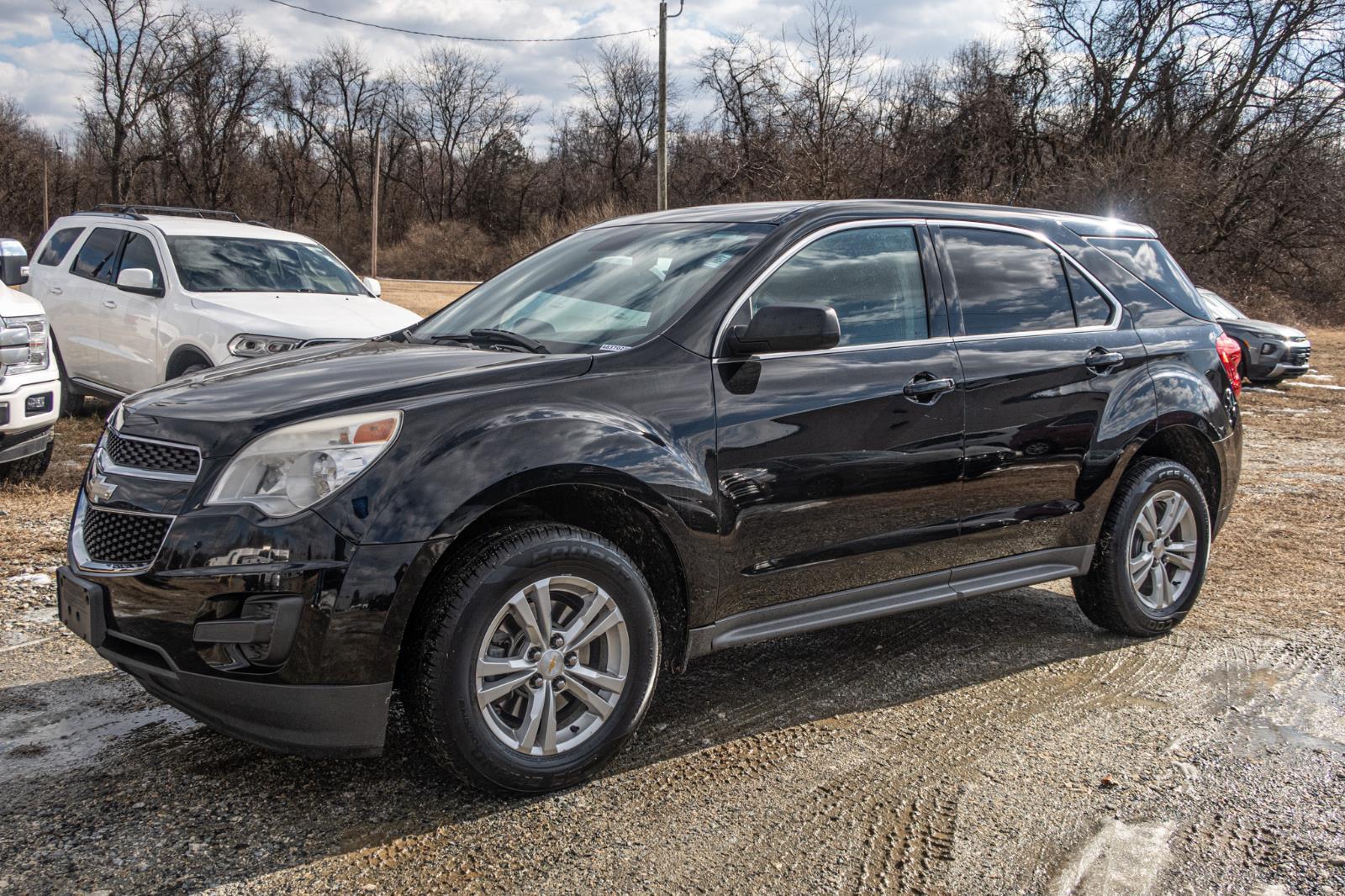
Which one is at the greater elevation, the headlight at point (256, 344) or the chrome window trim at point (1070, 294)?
the chrome window trim at point (1070, 294)

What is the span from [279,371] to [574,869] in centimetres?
181

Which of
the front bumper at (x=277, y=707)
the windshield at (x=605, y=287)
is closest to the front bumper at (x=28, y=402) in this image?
the windshield at (x=605, y=287)

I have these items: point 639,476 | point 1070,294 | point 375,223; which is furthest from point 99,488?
point 375,223

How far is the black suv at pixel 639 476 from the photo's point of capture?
9.48 ft

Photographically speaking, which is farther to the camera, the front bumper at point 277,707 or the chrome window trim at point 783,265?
the chrome window trim at point 783,265

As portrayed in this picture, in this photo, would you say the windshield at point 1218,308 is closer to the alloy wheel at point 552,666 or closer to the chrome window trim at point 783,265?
the chrome window trim at point 783,265


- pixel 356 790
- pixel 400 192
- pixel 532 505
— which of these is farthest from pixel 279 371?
pixel 400 192

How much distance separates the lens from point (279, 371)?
11.5ft

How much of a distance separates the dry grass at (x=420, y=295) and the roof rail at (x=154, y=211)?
572 inches

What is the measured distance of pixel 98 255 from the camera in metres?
9.66

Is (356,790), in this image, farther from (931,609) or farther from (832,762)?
(931,609)

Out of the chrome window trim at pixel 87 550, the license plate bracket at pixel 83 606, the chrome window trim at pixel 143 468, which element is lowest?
the license plate bracket at pixel 83 606

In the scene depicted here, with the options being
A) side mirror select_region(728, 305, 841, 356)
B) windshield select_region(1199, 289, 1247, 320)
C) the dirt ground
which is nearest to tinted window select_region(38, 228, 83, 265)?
the dirt ground

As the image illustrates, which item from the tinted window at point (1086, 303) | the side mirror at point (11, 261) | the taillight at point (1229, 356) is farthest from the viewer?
the side mirror at point (11, 261)
